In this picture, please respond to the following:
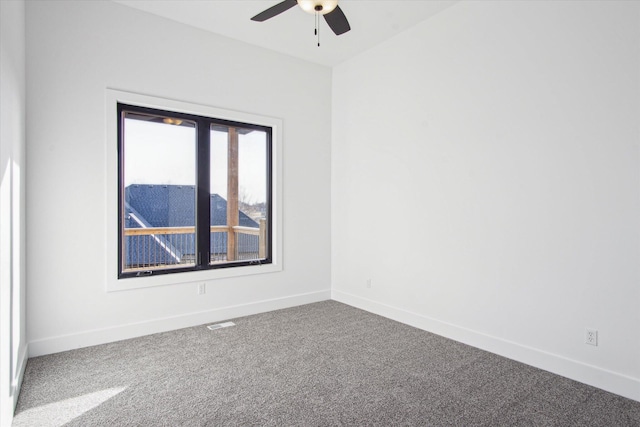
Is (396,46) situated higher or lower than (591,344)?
higher

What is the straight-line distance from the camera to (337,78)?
16.0 feet

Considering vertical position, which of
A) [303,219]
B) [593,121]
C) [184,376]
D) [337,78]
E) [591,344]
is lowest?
[184,376]

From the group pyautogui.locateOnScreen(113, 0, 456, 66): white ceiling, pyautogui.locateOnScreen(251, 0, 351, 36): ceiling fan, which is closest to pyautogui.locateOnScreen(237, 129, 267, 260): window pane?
pyautogui.locateOnScreen(113, 0, 456, 66): white ceiling

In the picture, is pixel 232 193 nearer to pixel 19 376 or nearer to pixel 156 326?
pixel 156 326

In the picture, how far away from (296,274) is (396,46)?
282 cm

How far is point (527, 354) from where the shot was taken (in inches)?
116

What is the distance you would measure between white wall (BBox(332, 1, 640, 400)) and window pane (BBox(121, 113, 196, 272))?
1.98 meters

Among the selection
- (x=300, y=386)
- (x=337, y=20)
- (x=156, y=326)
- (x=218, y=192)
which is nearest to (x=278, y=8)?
(x=337, y=20)

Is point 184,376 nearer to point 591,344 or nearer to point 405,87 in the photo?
point 591,344

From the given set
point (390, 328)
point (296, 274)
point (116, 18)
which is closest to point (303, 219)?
point (296, 274)

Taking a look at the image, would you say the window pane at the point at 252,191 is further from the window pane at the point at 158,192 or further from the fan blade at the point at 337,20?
the fan blade at the point at 337,20

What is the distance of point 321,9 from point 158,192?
230cm

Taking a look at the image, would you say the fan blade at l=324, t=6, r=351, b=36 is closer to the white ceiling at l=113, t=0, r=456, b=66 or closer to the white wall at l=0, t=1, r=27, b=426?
the white ceiling at l=113, t=0, r=456, b=66

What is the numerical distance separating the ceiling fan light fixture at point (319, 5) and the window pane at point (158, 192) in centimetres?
185
